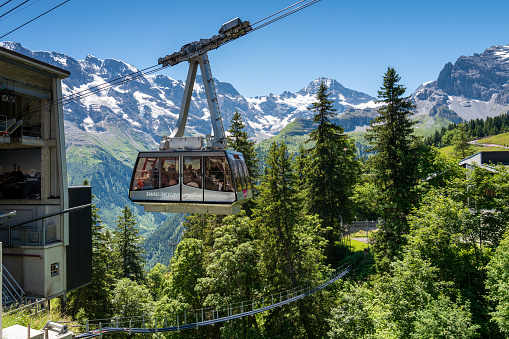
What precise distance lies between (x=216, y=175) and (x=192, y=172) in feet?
3.26

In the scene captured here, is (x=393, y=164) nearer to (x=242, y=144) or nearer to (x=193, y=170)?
(x=242, y=144)

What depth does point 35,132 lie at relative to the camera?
21.3 m

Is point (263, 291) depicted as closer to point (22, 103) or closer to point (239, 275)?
point (239, 275)

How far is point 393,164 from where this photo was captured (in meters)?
26.3

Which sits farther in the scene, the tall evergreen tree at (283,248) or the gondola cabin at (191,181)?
the tall evergreen tree at (283,248)

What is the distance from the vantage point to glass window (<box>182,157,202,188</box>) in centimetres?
1254

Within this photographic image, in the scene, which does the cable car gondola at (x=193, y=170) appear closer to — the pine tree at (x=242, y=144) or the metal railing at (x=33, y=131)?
the metal railing at (x=33, y=131)

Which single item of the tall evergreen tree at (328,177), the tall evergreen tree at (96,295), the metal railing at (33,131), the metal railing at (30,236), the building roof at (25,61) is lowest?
the tall evergreen tree at (96,295)

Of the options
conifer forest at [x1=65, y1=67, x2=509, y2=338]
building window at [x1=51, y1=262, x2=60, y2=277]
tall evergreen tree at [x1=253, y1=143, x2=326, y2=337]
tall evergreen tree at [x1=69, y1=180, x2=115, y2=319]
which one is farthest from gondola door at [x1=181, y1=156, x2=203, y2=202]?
tall evergreen tree at [x1=69, y1=180, x2=115, y2=319]

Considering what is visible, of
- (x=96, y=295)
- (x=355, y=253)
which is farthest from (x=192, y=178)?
(x=96, y=295)

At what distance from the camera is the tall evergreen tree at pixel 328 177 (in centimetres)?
2998

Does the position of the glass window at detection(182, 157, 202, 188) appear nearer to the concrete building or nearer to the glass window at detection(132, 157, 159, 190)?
the glass window at detection(132, 157, 159, 190)

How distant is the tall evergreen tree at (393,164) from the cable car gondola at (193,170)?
16651 mm

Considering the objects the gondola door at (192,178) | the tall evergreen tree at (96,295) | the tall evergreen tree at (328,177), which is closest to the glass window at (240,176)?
the gondola door at (192,178)
